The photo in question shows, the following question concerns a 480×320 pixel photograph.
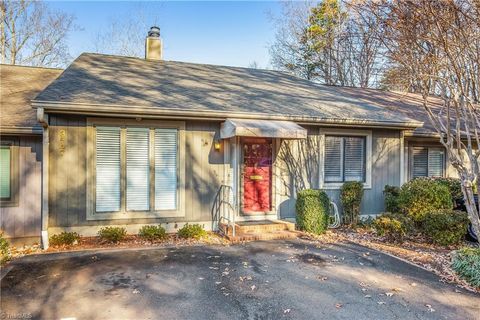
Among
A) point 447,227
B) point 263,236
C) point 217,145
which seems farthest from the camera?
point 217,145

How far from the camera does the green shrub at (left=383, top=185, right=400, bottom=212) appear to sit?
28.6 feet

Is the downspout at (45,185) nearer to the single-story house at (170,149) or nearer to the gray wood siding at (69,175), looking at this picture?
the single-story house at (170,149)

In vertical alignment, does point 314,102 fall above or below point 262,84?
below

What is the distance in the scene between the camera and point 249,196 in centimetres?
829

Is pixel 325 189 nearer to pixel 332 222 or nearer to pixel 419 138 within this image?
pixel 332 222

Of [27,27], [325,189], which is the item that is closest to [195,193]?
[325,189]

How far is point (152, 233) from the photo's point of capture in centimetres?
688

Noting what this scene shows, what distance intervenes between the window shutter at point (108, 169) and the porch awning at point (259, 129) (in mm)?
2405

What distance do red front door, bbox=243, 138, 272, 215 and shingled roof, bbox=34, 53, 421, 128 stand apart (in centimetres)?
87

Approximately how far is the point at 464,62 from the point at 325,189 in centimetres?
436

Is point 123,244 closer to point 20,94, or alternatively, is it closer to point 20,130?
point 20,130

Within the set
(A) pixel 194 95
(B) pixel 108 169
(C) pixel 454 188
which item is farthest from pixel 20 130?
(C) pixel 454 188

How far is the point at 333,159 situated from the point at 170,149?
4.35 meters

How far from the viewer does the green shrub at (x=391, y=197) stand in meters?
8.70
